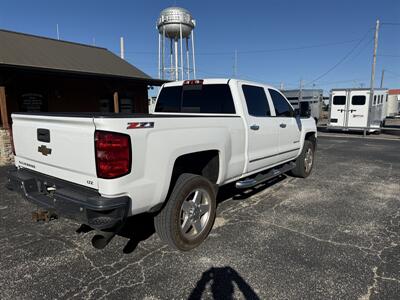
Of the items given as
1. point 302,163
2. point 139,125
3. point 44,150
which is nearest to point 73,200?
point 44,150

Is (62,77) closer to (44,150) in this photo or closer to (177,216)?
(44,150)

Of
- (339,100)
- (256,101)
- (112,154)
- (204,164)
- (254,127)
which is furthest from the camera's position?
(339,100)

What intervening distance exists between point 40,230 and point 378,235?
4.50 metres

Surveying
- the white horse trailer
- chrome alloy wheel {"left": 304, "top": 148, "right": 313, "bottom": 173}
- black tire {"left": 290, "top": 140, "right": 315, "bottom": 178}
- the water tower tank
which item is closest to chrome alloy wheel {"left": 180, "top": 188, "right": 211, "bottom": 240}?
black tire {"left": 290, "top": 140, "right": 315, "bottom": 178}

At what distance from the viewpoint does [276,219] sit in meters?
4.28

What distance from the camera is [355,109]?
1691 cm

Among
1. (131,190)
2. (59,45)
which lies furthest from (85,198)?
(59,45)

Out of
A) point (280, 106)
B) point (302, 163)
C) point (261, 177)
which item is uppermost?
point (280, 106)

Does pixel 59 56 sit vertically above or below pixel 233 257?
above

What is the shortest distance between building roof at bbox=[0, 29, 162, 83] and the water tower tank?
11.1 metres

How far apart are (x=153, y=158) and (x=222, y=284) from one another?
137cm

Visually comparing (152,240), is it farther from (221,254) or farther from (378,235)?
(378,235)

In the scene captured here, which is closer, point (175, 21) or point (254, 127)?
point (254, 127)

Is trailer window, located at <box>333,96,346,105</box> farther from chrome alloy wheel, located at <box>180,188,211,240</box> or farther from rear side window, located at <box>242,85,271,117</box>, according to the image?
chrome alloy wheel, located at <box>180,188,211,240</box>
